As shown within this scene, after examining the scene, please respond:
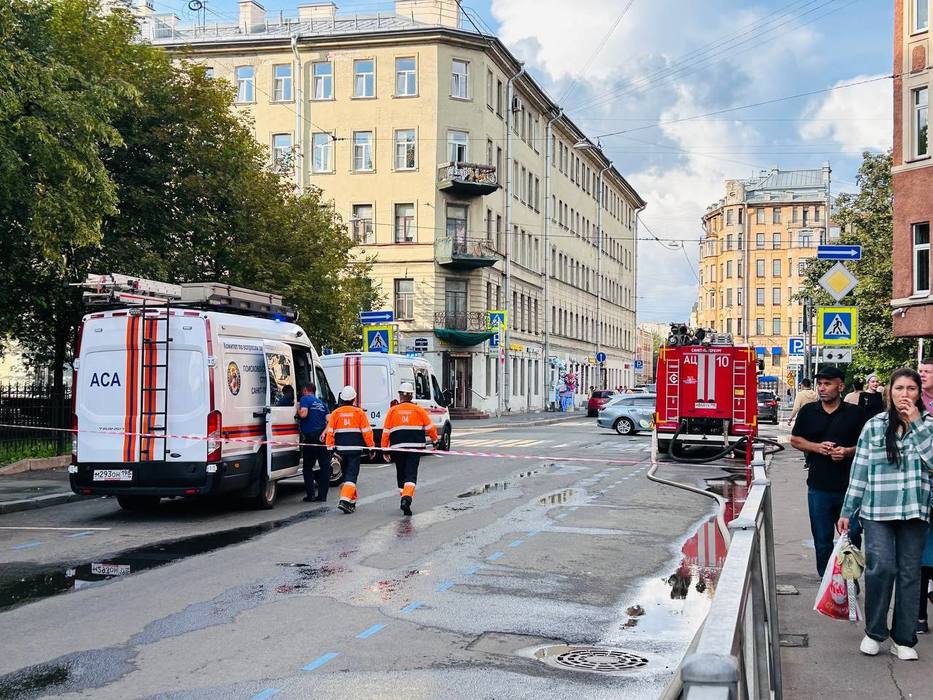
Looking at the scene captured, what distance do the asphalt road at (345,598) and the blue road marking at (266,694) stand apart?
0.08 feet

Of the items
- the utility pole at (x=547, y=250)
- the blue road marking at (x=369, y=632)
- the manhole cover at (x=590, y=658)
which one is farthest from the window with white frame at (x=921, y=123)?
the utility pole at (x=547, y=250)

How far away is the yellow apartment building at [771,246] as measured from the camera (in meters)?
132

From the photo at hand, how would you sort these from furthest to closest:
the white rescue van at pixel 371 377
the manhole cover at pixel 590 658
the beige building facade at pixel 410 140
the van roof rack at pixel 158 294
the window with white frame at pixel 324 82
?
the window with white frame at pixel 324 82
the beige building facade at pixel 410 140
the white rescue van at pixel 371 377
the van roof rack at pixel 158 294
the manhole cover at pixel 590 658

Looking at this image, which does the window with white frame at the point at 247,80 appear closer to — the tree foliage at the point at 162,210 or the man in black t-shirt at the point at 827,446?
the tree foliage at the point at 162,210

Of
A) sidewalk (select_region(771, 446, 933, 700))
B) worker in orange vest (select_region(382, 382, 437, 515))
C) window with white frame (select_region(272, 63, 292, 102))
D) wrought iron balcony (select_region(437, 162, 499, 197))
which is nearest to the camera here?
sidewalk (select_region(771, 446, 933, 700))

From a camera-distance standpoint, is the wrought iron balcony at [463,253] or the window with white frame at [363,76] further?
the window with white frame at [363,76]

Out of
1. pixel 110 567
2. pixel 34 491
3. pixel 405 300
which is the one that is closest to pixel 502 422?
pixel 405 300

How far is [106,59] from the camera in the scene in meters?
22.6

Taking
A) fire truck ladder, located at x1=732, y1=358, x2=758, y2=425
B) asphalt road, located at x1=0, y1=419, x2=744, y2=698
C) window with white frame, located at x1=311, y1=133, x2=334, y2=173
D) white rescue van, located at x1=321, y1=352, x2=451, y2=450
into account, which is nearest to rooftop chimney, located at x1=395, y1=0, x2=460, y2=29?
window with white frame, located at x1=311, y1=133, x2=334, y2=173

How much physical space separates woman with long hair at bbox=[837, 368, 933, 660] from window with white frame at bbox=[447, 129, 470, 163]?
4658 centimetres

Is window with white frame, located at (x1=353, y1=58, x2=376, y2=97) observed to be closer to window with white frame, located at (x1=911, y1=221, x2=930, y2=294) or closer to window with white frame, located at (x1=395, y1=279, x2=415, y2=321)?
window with white frame, located at (x1=395, y1=279, x2=415, y2=321)

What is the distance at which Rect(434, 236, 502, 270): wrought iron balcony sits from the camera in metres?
51.0

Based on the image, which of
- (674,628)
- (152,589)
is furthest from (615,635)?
(152,589)

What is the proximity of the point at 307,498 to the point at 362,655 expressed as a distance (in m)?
9.57
